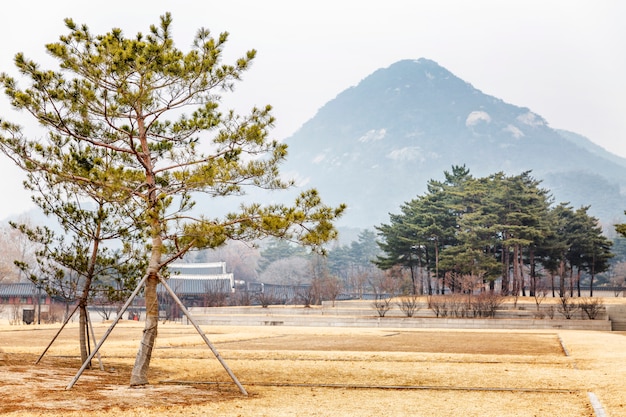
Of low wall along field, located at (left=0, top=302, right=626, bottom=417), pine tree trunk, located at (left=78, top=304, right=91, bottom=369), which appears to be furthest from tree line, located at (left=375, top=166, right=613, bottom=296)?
pine tree trunk, located at (left=78, top=304, right=91, bottom=369)

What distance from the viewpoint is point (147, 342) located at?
36.4 ft

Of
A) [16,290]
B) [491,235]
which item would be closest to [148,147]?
[491,235]

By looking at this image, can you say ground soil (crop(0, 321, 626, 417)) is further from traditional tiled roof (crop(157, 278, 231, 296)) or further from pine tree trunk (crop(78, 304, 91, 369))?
traditional tiled roof (crop(157, 278, 231, 296))

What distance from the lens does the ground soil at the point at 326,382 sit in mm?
9062

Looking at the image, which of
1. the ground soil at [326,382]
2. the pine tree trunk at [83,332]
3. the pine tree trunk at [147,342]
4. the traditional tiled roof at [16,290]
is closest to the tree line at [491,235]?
the ground soil at [326,382]

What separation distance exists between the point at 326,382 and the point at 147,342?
2986 mm

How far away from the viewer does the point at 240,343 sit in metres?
21.3

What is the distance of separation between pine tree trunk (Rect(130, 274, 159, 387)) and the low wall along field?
9.7 inches

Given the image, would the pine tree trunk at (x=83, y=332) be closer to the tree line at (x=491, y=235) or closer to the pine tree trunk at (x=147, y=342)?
the pine tree trunk at (x=147, y=342)

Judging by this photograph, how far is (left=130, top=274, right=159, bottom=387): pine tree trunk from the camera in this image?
11.0 meters

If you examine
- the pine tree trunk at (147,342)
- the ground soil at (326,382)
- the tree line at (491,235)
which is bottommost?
the ground soil at (326,382)

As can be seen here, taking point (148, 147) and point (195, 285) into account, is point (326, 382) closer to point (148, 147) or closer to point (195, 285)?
point (148, 147)

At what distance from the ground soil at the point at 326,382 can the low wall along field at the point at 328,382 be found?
0.05 ft

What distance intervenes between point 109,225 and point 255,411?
6195 millimetres
